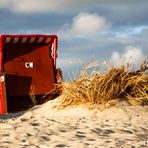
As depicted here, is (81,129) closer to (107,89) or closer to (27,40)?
(107,89)

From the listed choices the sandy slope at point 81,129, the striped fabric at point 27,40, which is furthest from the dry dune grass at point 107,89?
the striped fabric at point 27,40

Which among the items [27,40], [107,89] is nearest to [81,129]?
[107,89]

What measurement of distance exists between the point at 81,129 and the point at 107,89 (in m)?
2.61

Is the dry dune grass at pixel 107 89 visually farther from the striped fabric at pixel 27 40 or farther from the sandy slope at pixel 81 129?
the striped fabric at pixel 27 40

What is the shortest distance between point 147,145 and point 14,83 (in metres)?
6.92

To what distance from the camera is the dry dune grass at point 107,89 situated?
10.6 m

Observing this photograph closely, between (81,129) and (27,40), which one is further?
(27,40)

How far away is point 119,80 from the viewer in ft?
35.9

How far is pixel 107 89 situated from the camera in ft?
35.2

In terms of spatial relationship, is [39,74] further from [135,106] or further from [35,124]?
[35,124]

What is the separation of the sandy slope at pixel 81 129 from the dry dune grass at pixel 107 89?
11.4 inches

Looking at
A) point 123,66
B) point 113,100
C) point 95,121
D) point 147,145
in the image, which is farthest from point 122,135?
point 123,66

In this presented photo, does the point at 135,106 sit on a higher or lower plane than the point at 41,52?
lower

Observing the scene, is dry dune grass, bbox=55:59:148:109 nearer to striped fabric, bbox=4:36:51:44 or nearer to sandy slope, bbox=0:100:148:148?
sandy slope, bbox=0:100:148:148
